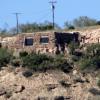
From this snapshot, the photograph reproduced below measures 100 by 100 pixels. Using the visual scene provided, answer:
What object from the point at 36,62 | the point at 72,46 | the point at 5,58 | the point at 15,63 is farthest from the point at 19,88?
the point at 72,46

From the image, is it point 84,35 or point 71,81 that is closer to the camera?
point 71,81

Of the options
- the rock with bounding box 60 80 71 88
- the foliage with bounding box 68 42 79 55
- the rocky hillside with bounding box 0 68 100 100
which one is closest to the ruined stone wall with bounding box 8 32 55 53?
the foliage with bounding box 68 42 79 55

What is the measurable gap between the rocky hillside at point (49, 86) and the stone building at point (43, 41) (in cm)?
547

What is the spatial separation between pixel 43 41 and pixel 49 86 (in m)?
9.77

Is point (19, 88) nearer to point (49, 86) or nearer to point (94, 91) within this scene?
point (49, 86)

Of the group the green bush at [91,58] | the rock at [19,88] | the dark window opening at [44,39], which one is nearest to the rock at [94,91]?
the green bush at [91,58]

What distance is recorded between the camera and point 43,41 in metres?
96.4

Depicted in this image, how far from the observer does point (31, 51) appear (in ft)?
315

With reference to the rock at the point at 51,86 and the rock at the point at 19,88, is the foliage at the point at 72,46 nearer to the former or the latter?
the rock at the point at 51,86

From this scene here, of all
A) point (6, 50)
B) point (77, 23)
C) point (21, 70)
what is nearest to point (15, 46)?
point (6, 50)

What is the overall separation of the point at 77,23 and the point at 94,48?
64.1 ft

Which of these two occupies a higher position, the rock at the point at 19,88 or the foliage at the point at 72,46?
the foliage at the point at 72,46

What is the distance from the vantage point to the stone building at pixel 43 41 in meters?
95.4

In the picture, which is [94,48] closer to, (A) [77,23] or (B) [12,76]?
(B) [12,76]
